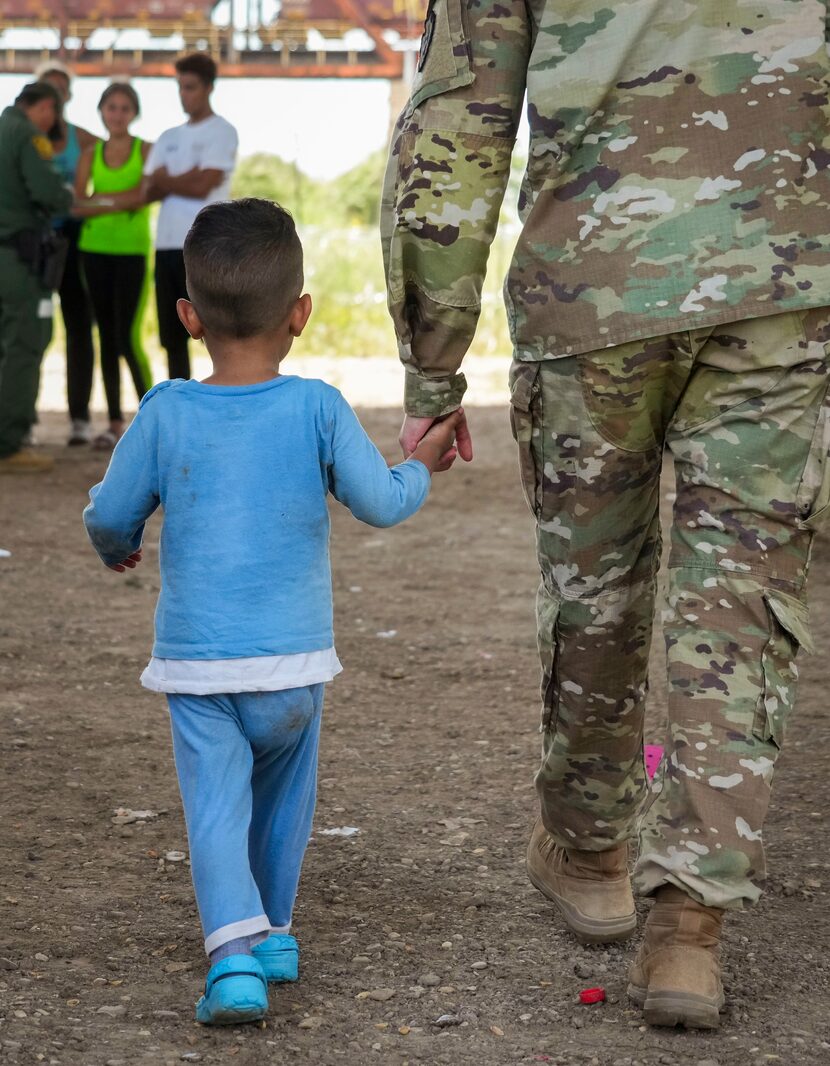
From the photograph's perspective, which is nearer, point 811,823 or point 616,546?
point 616,546

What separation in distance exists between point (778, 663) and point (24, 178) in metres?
6.73

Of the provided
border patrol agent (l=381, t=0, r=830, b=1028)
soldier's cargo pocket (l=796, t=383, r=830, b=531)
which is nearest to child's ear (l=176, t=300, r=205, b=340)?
border patrol agent (l=381, t=0, r=830, b=1028)

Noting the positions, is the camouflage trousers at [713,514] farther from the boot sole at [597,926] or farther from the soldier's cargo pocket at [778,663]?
A: the boot sole at [597,926]

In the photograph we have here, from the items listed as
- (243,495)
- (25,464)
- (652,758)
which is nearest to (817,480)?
(243,495)

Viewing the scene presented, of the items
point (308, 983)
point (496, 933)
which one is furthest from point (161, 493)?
point (496, 933)

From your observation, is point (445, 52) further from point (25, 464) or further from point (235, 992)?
point (25, 464)

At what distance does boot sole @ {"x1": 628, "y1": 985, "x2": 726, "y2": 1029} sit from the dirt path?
0.03 metres

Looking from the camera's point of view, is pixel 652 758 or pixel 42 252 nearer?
pixel 652 758

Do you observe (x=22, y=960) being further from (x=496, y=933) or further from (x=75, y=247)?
(x=75, y=247)

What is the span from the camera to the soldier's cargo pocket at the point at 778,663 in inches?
92.1

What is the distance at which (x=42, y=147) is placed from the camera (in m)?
8.14

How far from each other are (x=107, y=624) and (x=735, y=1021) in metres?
3.55

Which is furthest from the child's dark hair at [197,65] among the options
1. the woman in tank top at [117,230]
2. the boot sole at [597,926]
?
the boot sole at [597,926]

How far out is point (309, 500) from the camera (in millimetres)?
2385
